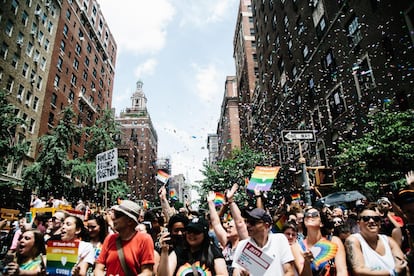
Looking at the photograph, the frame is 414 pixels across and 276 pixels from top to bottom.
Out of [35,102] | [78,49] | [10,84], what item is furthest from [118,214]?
[78,49]

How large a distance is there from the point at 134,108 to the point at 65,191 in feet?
285

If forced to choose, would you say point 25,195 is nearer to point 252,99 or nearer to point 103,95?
point 103,95

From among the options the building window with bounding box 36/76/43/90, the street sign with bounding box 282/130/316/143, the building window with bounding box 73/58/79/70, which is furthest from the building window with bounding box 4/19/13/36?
the street sign with bounding box 282/130/316/143

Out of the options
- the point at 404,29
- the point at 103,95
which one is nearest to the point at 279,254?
the point at 404,29

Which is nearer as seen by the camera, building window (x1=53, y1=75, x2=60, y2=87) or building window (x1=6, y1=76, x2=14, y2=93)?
building window (x1=6, y1=76, x2=14, y2=93)

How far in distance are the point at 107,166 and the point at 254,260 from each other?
9124mm

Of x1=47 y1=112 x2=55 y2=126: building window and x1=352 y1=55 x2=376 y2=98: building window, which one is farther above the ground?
x1=47 y1=112 x2=55 y2=126: building window

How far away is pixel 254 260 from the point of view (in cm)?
253

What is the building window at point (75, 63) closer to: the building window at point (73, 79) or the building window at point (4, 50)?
the building window at point (73, 79)

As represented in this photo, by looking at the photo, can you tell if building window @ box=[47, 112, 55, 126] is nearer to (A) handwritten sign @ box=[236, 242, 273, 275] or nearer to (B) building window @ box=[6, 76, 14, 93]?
(B) building window @ box=[6, 76, 14, 93]

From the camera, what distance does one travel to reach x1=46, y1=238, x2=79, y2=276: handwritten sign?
3080 mm

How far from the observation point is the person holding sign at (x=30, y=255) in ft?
10.2

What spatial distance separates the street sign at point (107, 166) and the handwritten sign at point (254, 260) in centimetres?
838

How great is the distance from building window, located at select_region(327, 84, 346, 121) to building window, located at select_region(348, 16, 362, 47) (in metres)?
2.98
